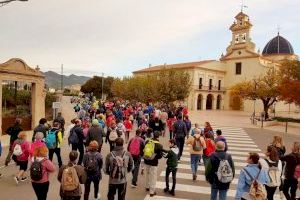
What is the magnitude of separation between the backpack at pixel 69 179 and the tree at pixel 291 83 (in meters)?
25.2

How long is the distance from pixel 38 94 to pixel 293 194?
16982mm

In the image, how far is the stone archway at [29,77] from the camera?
18250 millimetres

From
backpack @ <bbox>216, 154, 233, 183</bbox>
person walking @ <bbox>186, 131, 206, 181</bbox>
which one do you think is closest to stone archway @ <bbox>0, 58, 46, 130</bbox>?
person walking @ <bbox>186, 131, 206, 181</bbox>

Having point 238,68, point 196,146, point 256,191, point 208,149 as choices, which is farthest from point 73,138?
point 238,68

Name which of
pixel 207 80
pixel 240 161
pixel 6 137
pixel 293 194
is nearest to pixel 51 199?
pixel 293 194

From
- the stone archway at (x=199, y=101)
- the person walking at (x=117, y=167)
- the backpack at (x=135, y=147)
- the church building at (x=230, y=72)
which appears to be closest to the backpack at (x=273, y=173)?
the person walking at (x=117, y=167)

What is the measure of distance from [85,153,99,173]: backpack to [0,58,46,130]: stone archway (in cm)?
1285

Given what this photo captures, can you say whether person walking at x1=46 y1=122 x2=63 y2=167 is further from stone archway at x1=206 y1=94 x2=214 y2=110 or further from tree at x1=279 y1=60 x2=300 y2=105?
stone archway at x1=206 y1=94 x2=214 y2=110

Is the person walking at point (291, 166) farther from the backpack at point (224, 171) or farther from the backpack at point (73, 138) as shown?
the backpack at point (73, 138)

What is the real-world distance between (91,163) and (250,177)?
327 centimetres

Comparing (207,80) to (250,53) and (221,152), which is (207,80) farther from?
(221,152)

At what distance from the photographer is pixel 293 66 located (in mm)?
32219

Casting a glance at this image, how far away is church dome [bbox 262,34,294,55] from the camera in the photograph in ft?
244

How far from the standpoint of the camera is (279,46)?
245 ft
